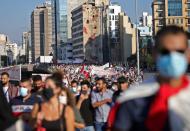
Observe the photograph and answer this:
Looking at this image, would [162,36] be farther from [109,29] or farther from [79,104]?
[109,29]

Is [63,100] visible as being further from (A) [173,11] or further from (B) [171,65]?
(A) [173,11]

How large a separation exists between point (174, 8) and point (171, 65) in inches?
6082

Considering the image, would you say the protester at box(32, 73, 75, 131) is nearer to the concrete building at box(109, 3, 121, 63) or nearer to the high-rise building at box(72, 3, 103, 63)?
the concrete building at box(109, 3, 121, 63)

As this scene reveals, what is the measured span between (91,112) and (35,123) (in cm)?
483

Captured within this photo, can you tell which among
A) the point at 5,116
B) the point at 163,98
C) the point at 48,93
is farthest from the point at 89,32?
the point at 163,98

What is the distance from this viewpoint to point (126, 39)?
625ft

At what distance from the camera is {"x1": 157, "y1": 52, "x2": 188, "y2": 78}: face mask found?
8.80ft

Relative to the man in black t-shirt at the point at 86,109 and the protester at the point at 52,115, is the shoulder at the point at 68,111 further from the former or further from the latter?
the man in black t-shirt at the point at 86,109

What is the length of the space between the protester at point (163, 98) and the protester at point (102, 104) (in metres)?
7.43

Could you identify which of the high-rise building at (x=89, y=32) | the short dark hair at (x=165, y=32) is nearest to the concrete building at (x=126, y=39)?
the high-rise building at (x=89, y=32)

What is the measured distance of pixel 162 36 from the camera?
110 inches

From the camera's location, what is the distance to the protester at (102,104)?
10.3m

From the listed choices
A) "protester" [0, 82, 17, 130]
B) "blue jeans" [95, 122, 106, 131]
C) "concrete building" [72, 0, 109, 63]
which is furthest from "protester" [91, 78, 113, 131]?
"concrete building" [72, 0, 109, 63]

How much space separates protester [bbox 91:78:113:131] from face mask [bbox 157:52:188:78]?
7.48 m
